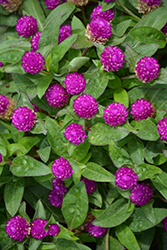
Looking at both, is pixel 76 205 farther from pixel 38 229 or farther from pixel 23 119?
pixel 23 119

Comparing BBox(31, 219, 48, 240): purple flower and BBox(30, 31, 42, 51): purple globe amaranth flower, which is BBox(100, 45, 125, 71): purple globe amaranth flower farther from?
BBox(31, 219, 48, 240): purple flower

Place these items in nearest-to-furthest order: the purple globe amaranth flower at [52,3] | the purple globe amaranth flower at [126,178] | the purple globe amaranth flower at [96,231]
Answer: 1. the purple globe amaranth flower at [126,178]
2. the purple globe amaranth flower at [96,231]
3. the purple globe amaranth flower at [52,3]

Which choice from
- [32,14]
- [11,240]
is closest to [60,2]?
[32,14]

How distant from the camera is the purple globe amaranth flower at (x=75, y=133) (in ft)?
4.14

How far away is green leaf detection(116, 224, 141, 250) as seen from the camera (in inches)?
55.4

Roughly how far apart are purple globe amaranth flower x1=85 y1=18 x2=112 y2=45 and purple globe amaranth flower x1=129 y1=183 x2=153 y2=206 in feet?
2.43

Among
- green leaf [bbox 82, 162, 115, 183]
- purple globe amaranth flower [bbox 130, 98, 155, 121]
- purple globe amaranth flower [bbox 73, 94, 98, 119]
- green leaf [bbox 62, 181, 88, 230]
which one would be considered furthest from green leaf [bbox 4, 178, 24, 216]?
purple globe amaranth flower [bbox 130, 98, 155, 121]

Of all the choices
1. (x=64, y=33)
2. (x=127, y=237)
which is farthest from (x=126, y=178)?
(x=64, y=33)

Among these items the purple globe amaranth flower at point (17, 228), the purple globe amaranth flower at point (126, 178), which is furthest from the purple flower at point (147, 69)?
the purple globe amaranth flower at point (17, 228)

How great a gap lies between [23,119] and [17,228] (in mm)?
537

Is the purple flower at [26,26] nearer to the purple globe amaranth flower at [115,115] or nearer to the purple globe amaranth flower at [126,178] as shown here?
the purple globe amaranth flower at [115,115]

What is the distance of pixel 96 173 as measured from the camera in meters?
1.33

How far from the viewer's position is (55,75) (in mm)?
1429

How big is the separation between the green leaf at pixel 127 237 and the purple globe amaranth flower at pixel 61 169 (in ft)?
1.43
